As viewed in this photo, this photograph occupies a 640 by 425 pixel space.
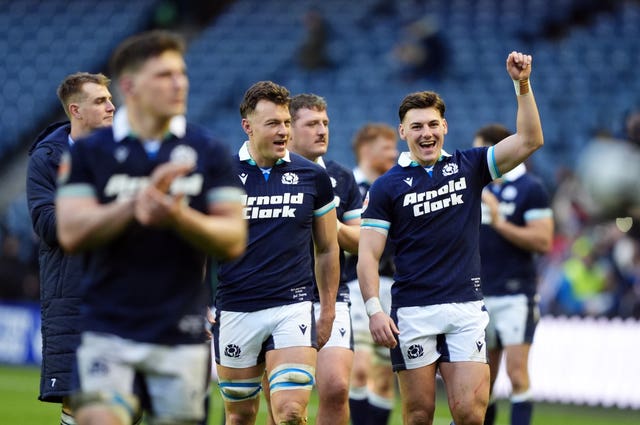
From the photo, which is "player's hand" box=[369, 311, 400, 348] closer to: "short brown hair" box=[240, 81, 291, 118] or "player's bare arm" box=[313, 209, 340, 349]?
"player's bare arm" box=[313, 209, 340, 349]

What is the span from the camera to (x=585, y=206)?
16.7 meters

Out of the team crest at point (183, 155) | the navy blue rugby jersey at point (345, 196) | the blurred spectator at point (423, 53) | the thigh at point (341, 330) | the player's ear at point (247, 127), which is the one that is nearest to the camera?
the team crest at point (183, 155)

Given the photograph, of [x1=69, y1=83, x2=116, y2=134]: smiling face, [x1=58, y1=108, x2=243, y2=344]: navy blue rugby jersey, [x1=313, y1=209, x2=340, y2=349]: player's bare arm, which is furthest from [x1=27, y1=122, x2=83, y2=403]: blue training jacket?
Answer: [x1=58, y1=108, x2=243, y2=344]: navy blue rugby jersey

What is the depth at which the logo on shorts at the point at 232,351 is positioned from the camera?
7.09 metres

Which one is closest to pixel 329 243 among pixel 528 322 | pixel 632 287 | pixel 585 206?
pixel 528 322

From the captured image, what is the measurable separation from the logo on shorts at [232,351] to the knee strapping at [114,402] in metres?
2.27

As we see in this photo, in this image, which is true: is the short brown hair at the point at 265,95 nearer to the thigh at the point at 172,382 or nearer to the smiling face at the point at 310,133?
the smiling face at the point at 310,133

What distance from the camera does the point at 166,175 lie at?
4.42 metres

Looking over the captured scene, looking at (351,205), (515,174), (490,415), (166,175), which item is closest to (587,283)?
(515,174)

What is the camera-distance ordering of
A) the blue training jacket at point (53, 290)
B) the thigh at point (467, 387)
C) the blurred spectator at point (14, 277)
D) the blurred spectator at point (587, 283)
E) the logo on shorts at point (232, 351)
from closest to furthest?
the blue training jacket at point (53, 290)
the thigh at point (467, 387)
the logo on shorts at point (232, 351)
the blurred spectator at point (587, 283)
the blurred spectator at point (14, 277)

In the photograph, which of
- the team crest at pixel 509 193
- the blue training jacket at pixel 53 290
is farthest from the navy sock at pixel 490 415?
the blue training jacket at pixel 53 290

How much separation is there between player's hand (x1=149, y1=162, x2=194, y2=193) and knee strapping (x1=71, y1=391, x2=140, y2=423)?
0.94 metres

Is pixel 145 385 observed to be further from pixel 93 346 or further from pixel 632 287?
pixel 632 287

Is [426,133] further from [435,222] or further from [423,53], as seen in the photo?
[423,53]
